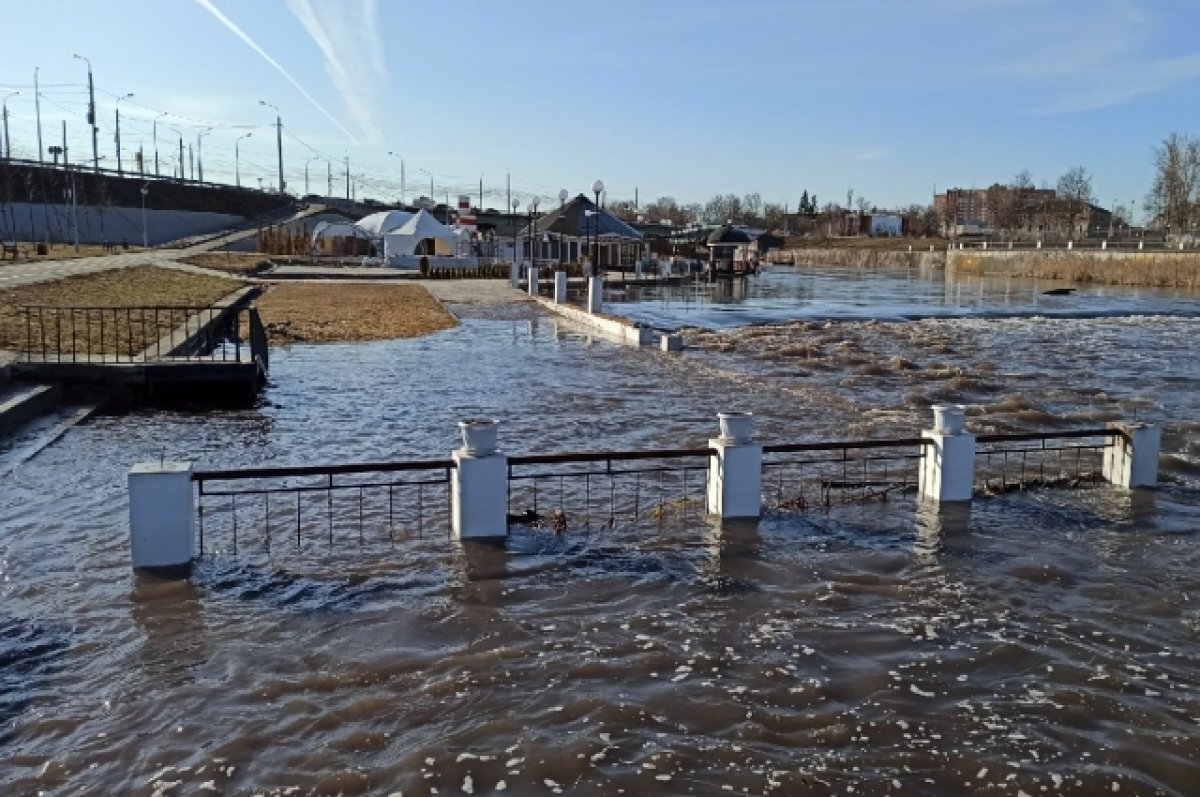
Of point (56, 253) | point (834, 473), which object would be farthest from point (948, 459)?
point (56, 253)

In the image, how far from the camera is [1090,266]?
77062mm

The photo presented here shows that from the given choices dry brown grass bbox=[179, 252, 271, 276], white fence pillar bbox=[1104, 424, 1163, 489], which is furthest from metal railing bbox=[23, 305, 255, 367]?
dry brown grass bbox=[179, 252, 271, 276]

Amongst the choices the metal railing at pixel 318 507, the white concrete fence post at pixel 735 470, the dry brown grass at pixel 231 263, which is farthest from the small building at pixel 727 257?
the white concrete fence post at pixel 735 470

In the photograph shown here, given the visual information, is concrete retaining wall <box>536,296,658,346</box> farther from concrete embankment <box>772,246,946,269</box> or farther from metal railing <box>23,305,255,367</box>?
concrete embankment <box>772,246,946,269</box>

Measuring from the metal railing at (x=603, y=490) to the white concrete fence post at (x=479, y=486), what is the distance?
288 mm

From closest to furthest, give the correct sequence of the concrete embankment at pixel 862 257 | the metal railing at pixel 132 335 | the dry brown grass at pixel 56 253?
1. the metal railing at pixel 132 335
2. the dry brown grass at pixel 56 253
3. the concrete embankment at pixel 862 257

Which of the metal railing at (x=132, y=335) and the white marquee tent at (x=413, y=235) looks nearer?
the metal railing at (x=132, y=335)

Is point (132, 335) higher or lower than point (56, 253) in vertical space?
lower

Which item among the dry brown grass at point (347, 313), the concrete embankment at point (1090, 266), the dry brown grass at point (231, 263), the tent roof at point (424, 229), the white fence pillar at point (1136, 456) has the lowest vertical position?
the white fence pillar at point (1136, 456)

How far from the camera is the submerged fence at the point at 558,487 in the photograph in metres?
8.65

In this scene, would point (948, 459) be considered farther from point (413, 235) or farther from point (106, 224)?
point (106, 224)

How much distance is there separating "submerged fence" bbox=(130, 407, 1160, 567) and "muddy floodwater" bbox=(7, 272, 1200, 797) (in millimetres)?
231

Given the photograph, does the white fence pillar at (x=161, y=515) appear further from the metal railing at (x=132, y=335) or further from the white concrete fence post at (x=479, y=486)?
the metal railing at (x=132, y=335)

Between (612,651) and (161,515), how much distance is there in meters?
3.97
